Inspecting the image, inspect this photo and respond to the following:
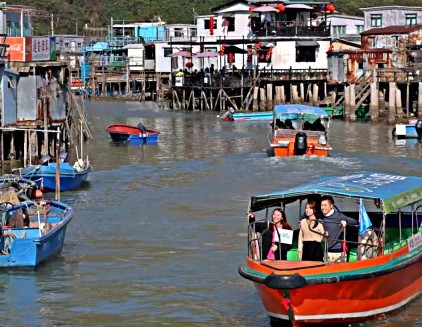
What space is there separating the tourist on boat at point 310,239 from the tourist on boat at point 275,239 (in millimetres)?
398

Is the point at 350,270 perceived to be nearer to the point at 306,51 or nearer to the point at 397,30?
the point at 397,30

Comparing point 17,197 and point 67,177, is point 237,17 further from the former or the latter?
point 17,197

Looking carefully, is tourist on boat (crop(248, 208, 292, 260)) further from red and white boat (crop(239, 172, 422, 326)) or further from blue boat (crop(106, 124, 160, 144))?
blue boat (crop(106, 124, 160, 144))

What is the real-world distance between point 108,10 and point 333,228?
11734 cm

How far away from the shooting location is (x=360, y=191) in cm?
1950

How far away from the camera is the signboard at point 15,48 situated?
43859mm

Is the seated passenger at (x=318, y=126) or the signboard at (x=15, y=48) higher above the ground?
the signboard at (x=15, y=48)

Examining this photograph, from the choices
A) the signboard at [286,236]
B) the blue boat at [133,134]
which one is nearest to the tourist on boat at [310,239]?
the signboard at [286,236]

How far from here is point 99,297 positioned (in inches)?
853

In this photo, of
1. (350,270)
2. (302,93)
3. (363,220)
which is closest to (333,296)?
(350,270)

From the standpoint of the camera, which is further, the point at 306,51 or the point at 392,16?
the point at 392,16

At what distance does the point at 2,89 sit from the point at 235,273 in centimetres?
1986

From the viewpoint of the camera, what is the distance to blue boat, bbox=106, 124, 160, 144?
177 feet

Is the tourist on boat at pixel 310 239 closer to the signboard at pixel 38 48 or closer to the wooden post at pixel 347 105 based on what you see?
the signboard at pixel 38 48
